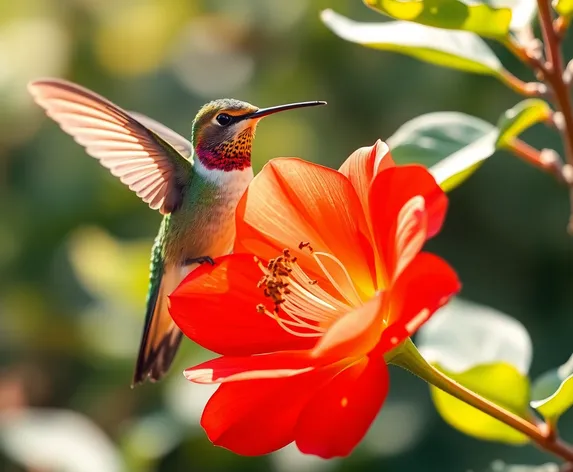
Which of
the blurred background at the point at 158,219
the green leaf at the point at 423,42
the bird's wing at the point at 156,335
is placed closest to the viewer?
the green leaf at the point at 423,42

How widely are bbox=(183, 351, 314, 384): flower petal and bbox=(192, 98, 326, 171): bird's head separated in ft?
1.57

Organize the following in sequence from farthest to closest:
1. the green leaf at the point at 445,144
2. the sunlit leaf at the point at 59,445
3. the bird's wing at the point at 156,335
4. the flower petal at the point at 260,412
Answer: the sunlit leaf at the point at 59,445 → the bird's wing at the point at 156,335 → the green leaf at the point at 445,144 → the flower petal at the point at 260,412

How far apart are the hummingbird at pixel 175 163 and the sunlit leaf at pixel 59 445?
3.25 ft

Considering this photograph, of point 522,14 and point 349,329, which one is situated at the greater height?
point 522,14

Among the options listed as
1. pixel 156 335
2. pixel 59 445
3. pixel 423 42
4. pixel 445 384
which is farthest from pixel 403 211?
pixel 59 445

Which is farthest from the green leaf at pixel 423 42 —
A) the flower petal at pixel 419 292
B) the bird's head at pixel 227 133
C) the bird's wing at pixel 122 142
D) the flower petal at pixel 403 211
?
the flower petal at pixel 419 292

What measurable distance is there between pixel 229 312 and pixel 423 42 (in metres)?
0.55

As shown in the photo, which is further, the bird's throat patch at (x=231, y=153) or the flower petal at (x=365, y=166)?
the bird's throat patch at (x=231, y=153)

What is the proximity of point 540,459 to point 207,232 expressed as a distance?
4.78 ft

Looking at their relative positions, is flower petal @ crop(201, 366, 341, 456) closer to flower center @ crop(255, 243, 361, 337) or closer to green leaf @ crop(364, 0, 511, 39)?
flower center @ crop(255, 243, 361, 337)

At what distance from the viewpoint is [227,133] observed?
149 cm

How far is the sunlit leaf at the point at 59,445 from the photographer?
2.57 meters

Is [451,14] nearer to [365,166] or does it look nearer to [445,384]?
[365,166]

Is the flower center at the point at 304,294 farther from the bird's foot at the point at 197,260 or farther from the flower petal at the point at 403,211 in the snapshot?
the bird's foot at the point at 197,260
